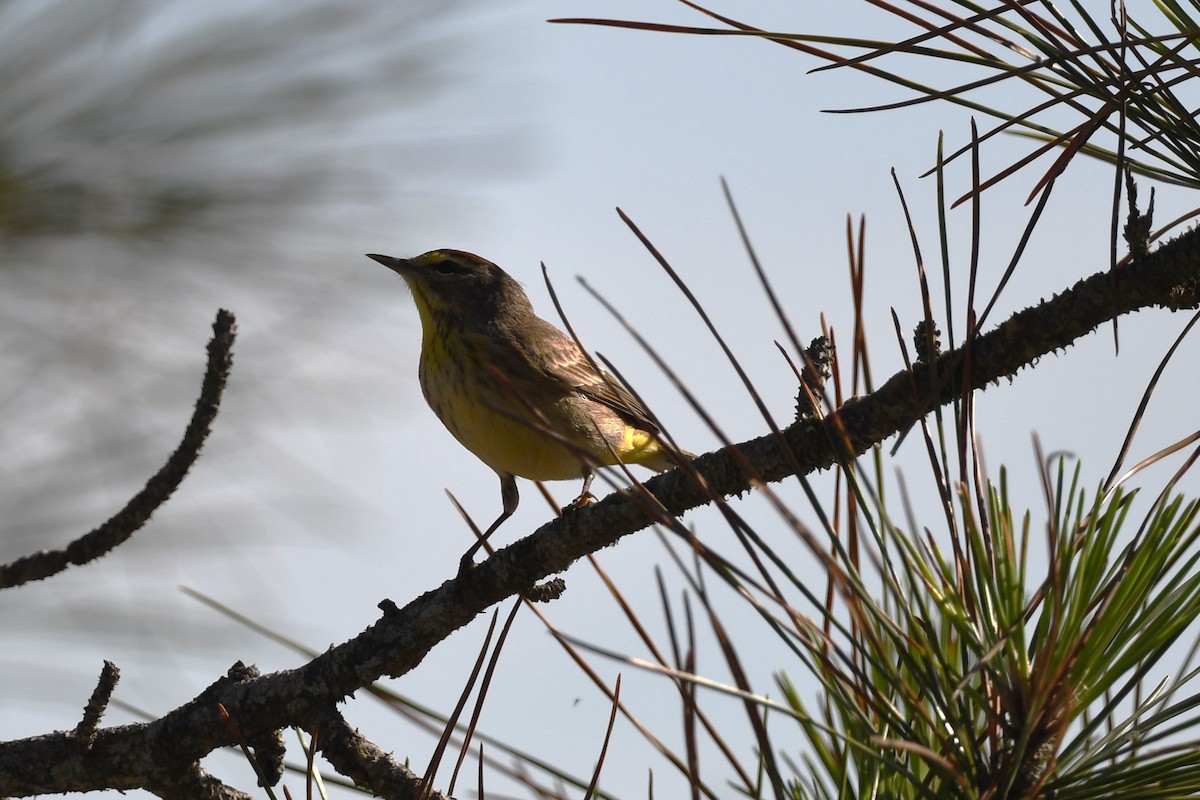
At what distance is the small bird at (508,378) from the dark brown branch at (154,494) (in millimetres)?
1787

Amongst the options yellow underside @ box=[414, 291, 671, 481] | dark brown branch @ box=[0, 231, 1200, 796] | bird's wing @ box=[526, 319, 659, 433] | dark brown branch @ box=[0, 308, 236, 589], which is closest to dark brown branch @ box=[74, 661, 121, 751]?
dark brown branch @ box=[0, 231, 1200, 796]

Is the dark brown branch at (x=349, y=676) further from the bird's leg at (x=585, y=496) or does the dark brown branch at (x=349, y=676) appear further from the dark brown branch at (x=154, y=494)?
the bird's leg at (x=585, y=496)

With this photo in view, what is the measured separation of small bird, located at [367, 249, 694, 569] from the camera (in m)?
4.77

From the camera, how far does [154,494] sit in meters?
2.81

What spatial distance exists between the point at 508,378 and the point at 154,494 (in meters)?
2.17

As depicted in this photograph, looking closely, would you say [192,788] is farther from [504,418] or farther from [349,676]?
[504,418]

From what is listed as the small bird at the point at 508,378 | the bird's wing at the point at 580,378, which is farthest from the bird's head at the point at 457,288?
the bird's wing at the point at 580,378

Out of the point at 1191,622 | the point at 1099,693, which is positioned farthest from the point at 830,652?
the point at 1191,622

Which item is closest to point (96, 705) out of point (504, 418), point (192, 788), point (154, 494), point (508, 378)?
point (192, 788)

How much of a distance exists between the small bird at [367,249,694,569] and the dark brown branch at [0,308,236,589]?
1.79 meters

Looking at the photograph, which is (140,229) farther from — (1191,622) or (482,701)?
(1191,622)

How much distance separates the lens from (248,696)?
2.86 metres

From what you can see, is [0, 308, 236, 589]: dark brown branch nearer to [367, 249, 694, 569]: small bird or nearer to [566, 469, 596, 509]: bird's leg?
[367, 249, 694, 569]: small bird

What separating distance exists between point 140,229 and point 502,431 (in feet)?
5.60
